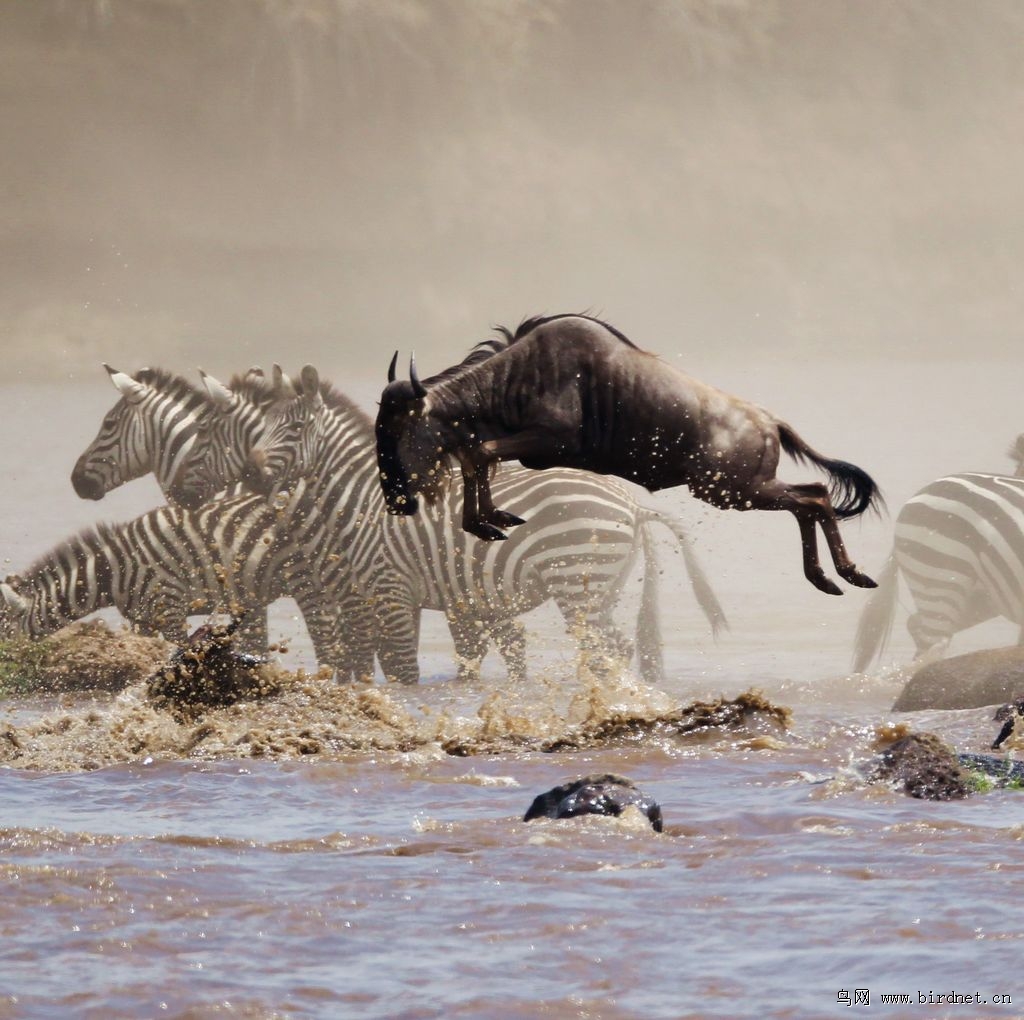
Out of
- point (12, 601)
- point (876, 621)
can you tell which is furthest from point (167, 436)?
point (876, 621)

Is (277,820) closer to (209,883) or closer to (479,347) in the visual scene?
(209,883)

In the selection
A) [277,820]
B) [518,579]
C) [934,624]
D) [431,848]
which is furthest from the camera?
[934,624]

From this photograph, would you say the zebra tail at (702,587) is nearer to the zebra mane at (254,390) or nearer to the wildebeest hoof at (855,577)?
the zebra mane at (254,390)

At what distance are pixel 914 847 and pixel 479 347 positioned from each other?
9.32 feet

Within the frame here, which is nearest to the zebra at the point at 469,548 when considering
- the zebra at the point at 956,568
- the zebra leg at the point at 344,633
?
the zebra leg at the point at 344,633

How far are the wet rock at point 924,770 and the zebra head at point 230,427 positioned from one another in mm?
8003

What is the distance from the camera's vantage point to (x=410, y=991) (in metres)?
3.97

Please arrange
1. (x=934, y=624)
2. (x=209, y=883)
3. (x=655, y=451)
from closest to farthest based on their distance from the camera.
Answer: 1. (x=209, y=883)
2. (x=655, y=451)
3. (x=934, y=624)

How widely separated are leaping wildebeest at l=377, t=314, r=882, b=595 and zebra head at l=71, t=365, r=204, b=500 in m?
7.24

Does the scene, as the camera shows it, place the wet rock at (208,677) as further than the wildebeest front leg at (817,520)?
Yes

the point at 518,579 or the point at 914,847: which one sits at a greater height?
the point at 518,579

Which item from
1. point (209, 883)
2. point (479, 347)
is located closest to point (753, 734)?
point (479, 347)

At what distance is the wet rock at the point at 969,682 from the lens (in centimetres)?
998

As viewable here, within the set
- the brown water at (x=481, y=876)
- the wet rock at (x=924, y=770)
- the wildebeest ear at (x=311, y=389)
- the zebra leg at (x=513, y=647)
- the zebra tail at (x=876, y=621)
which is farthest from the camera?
the zebra tail at (x=876, y=621)
